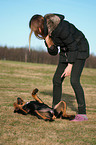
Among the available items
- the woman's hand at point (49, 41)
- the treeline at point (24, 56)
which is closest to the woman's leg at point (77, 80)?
the woman's hand at point (49, 41)

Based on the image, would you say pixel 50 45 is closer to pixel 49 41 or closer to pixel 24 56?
pixel 49 41

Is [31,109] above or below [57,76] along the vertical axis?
below

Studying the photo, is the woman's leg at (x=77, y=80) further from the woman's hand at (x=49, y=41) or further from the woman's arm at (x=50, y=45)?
the woman's hand at (x=49, y=41)

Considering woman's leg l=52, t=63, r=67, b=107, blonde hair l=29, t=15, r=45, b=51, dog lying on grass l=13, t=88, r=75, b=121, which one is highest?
blonde hair l=29, t=15, r=45, b=51

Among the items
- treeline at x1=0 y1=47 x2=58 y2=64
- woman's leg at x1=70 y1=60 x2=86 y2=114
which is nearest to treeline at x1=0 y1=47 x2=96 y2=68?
treeline at x1=0 y1=47 x2=58 y2=64

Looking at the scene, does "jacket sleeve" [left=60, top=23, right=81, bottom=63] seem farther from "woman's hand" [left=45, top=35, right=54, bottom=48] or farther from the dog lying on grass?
the dog lying on grass

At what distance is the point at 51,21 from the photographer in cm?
384

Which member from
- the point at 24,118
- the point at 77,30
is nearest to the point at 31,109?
the point at 24,118

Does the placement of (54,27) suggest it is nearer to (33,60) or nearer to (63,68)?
(63,68)

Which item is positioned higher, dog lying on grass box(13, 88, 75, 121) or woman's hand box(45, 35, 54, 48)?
woman's hand box(45, 35, 54, 48)

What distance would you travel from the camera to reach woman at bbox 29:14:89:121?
12.6ft

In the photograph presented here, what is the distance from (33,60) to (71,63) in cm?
6939

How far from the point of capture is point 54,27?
3.84 m

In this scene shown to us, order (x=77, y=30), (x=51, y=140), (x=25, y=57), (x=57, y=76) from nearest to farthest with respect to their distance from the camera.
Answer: (x=51, y=140)
(x=77, y=30)
(x=57, y=76)
(x=25, y=57)
